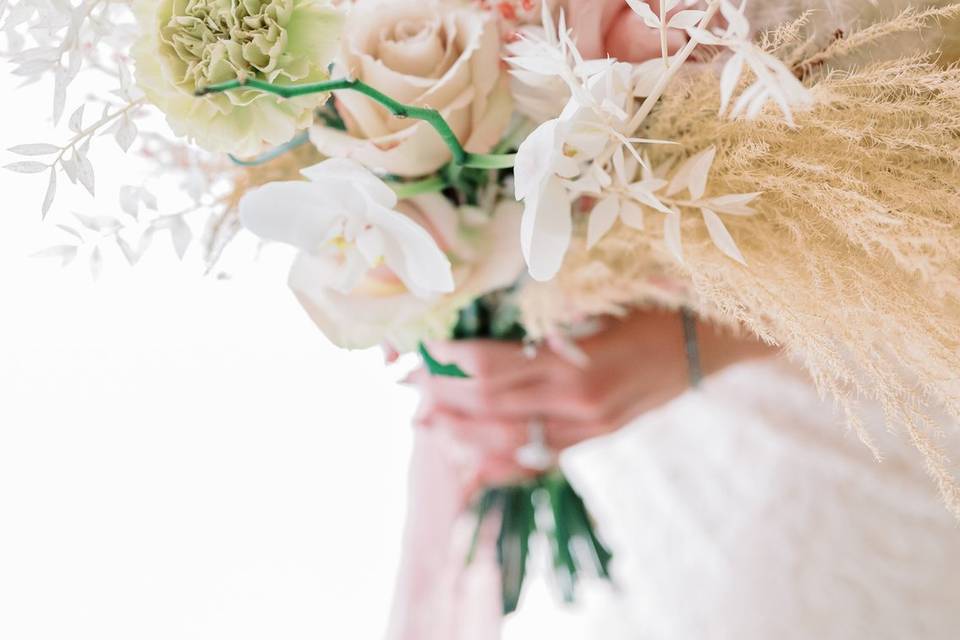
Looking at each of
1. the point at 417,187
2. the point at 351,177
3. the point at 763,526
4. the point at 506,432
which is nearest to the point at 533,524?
the point at 506,432

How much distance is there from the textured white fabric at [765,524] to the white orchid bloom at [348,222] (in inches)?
23.2

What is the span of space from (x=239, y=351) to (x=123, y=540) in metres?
0.31

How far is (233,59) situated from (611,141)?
0.56 ft

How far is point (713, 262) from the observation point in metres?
0.43

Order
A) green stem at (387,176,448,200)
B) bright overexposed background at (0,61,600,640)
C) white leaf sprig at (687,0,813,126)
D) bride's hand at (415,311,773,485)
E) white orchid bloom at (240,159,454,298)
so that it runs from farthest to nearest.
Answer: bright overexposed background at (0,61,600,640), bride's hand at (415,311,773,485), green stem at (387,176,448,200), white orchid bloom at (240,159,454,298), white leaf sprig at (687,0,813,126)

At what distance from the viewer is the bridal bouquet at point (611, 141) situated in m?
0.34

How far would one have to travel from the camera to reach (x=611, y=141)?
1.24 feet

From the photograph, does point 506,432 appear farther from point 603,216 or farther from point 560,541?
point 603,216

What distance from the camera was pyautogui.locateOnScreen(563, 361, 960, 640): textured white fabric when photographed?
809 millimetres

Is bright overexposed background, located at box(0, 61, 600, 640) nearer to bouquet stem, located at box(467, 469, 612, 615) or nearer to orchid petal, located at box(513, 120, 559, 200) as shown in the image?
bouquet stem, located at box(467, 469, 612, 615)

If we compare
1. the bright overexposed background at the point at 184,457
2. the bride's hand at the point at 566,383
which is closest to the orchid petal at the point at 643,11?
the bride's hand at the point at 566,383

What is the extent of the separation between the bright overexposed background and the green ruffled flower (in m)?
0.69

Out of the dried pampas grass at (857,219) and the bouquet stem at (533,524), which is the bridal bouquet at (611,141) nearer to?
the dried pampas grass at (857,219)

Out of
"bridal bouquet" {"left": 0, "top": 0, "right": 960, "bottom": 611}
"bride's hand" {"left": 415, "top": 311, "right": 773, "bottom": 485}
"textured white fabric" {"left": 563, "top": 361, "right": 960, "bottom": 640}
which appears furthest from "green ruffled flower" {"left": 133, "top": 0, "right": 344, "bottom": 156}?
"textured white fabric" {"left": 563, "top": 361, "right": 960, "bottom": 640}
